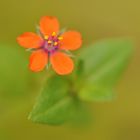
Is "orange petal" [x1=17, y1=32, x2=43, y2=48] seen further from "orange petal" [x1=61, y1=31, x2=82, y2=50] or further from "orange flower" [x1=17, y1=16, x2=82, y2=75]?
"orange petal" [x1=61, y1=31, x2=82, y2=50]

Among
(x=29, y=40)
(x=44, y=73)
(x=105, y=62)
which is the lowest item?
(x=44, y=73)

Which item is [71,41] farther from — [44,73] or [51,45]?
[44,73]

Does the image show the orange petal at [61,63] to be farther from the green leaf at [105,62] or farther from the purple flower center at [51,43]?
the green leaf at [105,62]

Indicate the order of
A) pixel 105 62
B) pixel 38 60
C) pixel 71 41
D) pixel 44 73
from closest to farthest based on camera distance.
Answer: pixel 38 60, pixel 71 41, pixel 105 62, pixel 44 73

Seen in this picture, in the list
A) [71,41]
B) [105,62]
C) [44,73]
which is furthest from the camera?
[44,73]

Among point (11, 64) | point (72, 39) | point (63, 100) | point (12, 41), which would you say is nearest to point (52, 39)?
point (72, 39)

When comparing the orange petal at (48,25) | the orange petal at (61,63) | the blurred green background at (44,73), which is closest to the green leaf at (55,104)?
the orange petal at (61,63)

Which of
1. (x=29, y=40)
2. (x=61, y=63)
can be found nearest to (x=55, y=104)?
(x=61, y=63)

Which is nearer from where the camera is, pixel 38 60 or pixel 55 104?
pixel 38 60
